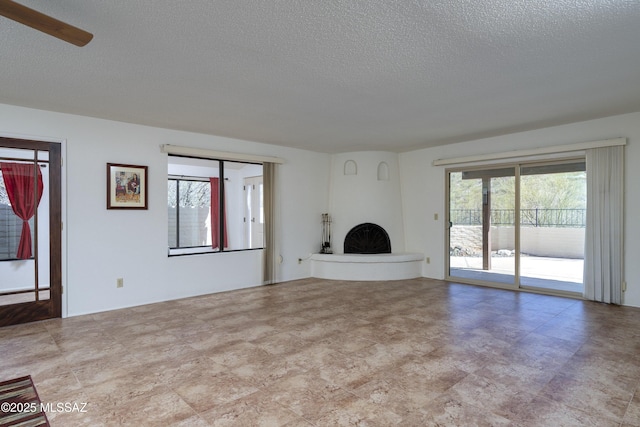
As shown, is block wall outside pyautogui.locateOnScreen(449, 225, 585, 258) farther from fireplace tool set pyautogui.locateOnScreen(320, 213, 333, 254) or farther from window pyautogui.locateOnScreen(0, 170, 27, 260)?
window pyautogui.locateOnScreen(0, 170, 27, 260)

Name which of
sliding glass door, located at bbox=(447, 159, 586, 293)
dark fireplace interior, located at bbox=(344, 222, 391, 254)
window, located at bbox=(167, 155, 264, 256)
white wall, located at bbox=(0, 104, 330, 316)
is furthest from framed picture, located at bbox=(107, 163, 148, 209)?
sliding glass door, located at bbox=(447, 159, 586, 293)

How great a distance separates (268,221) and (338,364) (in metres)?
3.45

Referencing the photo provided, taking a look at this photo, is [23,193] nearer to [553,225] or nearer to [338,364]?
[338,364]

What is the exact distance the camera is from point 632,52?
8.49 feet

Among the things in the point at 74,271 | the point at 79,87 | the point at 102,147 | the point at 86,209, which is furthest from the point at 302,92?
the point at 74,271

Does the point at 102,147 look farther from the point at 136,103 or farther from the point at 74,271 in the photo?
the point at 74,271

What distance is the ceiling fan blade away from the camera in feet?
5.30

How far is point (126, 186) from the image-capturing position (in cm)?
449

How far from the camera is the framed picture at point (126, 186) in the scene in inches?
172

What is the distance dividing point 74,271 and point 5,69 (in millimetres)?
2310

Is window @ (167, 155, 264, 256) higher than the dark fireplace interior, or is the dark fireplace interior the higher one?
window @ (167, 155, 264, 256)

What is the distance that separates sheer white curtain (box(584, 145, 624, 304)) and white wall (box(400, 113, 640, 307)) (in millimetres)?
99

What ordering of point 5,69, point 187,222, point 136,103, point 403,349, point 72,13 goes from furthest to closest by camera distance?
point 187,222
point 136,103
point 403,349
point 5,69
point 72,13

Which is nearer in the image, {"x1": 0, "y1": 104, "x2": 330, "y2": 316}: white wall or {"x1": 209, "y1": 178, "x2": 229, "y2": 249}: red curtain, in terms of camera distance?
{"x1": 0, "y1": 104, "x2": 330, "y2": 316}: white wall
